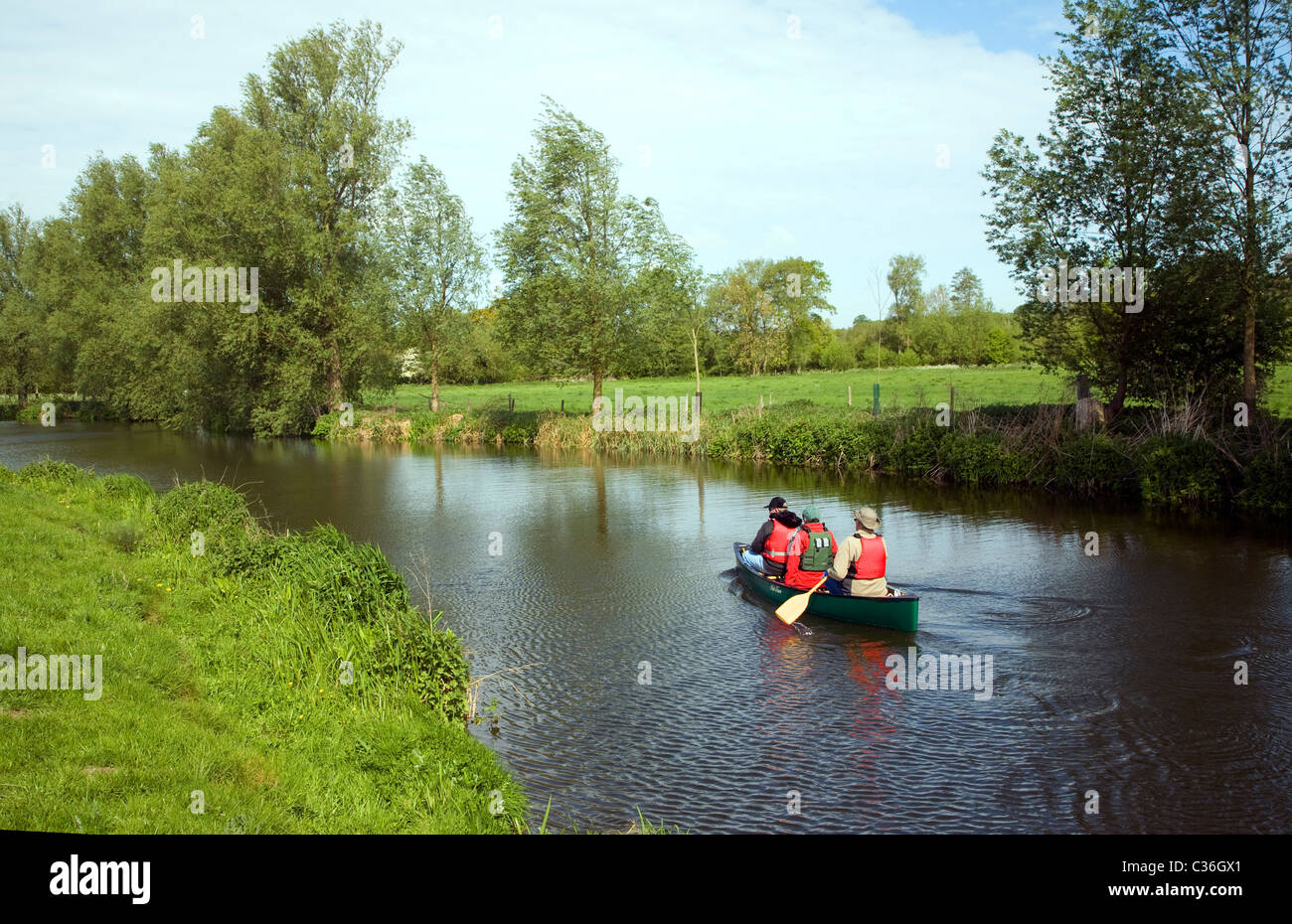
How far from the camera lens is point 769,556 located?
49.2ft

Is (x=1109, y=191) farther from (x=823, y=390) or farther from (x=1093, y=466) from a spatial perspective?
(x=823, y=390)

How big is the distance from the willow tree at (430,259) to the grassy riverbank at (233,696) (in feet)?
115

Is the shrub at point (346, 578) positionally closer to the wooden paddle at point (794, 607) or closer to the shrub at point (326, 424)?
the wooden paddle at point (794, 607)

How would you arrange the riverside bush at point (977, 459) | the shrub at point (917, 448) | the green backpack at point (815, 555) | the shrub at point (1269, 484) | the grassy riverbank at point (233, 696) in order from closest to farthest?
the grassy riverbank at point (233, 696)
the green backpack at point (815, 555)
the shrub at point (1269, 484)
the riverside bush at point (977, 459)
the shrub at point (917, 448)

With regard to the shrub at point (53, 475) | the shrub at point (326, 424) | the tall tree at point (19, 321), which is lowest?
the shrub at point (53, 475)

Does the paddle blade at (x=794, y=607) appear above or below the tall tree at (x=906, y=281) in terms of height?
below

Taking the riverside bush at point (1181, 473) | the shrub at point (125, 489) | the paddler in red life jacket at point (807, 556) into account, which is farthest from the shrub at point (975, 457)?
the shrub at point (125, 489)

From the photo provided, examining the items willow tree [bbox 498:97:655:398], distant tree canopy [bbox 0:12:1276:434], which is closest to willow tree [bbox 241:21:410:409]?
distant tree canopy [bbox 0:12:1276:434]

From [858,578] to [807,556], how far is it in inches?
46.9

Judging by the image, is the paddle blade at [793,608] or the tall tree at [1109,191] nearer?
the paddle blade at [793,608]

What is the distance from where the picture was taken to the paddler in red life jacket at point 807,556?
13.8 meters

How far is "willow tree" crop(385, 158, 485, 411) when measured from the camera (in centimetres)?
4850

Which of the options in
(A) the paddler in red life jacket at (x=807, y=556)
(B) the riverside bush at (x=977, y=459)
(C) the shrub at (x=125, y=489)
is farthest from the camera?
(B) the riverside bush at (x=977, y=459)
